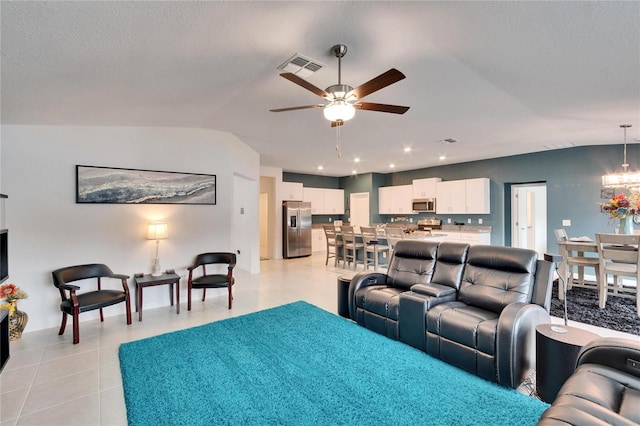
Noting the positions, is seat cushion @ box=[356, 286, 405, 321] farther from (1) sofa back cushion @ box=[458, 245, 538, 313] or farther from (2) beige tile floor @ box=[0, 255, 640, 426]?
(2) beige tile floor @ box=[0, 255, 640, 426]

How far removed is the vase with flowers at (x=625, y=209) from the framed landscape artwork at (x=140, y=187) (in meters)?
5.99

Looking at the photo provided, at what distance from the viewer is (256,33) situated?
218cm

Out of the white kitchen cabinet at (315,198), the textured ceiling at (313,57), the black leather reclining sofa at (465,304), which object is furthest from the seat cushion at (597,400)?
the white kitchen cabinet at (315,198)

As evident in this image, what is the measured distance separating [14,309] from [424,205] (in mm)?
8243

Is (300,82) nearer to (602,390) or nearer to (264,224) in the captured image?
(602,390)

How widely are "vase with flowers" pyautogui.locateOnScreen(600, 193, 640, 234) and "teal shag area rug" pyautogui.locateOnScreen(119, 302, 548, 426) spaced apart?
12.2ft

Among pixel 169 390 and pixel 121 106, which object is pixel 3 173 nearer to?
pixel 121 106

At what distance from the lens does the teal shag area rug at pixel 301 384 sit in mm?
2021

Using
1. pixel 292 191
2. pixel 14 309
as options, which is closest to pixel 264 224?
pixel 292 191

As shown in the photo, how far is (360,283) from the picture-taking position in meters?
3.67

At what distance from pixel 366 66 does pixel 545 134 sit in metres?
4.06

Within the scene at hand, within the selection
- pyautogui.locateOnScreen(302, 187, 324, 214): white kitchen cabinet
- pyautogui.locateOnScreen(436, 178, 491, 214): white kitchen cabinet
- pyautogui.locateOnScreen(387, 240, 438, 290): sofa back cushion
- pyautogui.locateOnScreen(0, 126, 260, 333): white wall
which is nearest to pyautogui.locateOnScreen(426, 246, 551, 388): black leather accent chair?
pyautogui.locateOnScreen(387, 240, 438, 290): sofa back cushion

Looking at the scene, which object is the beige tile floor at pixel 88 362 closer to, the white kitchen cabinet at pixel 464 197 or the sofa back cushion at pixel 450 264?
the sofa back cushion at pixel 450 264

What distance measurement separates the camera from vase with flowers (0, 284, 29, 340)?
10.1 feet
